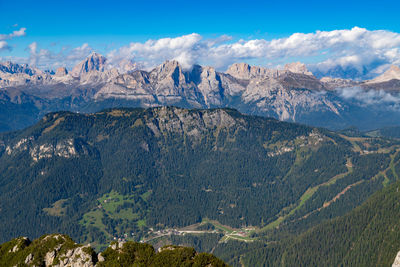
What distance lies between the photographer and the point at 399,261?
156625 mm

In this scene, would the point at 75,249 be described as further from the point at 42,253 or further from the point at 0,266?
the point at 0,266

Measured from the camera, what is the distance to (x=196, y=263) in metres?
111

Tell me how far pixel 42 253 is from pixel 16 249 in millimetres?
14579

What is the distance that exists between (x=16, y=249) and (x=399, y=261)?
502 feet

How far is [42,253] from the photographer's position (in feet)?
384

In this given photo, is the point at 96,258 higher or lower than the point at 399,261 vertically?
higher

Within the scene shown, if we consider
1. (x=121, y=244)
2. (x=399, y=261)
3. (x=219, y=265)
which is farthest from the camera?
(x=399, y=261)

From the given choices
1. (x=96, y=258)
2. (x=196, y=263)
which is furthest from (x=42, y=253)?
(x=196, y=263)

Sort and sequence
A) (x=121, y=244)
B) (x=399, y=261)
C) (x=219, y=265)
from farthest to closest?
(x=399, y=261) → (x=121, y=244) → (x=219, y=265)

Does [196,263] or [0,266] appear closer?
[196,263]

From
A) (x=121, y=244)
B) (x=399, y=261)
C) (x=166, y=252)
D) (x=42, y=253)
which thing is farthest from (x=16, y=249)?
(x=399, y=261)

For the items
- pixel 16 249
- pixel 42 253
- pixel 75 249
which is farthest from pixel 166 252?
pixel 16 249

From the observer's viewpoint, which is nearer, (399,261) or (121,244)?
(121,244)

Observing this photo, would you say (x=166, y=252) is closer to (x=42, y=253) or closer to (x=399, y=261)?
(x=42, y=253)
